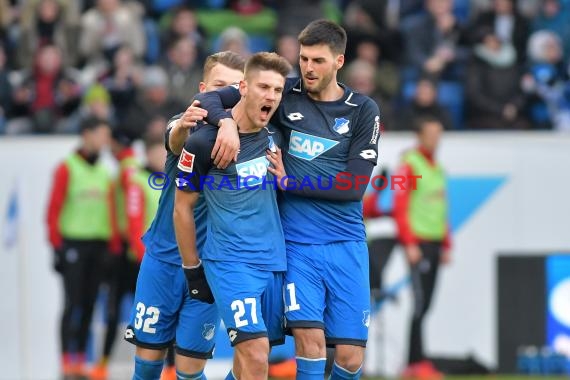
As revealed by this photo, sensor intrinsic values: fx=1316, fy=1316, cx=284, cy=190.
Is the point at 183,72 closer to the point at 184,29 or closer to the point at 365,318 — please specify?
the point at 184,29

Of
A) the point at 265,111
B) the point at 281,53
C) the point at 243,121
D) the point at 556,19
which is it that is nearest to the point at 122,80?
the point at 281,53

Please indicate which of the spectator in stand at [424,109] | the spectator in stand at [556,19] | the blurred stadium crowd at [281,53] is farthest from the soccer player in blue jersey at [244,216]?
the spectator in stand at [556,19]

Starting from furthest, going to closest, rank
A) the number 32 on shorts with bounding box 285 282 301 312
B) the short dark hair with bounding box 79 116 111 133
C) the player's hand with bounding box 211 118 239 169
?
the short dark hair with bounding box 79 116 111 133 → the number 32 on shorts with bounding box 285 282 301 312 → the player's hand with bounding box 211 118 239 169

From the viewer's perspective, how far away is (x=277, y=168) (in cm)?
871

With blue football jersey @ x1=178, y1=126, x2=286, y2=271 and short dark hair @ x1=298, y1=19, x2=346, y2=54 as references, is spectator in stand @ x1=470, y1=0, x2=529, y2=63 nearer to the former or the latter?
short dark hair @ x1=298, y1=19, x2=346, y2=54

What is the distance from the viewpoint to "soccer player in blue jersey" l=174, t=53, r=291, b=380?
27.5ft

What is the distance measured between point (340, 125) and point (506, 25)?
8.35m

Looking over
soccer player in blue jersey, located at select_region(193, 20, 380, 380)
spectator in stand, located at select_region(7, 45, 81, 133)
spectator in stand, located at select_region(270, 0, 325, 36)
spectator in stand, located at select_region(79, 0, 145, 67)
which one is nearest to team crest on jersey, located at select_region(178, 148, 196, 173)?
soccer player in blue jersey, located at select_region(193, 20, 380, 380)

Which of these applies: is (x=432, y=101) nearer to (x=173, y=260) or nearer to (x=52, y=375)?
(x=52, y=375)

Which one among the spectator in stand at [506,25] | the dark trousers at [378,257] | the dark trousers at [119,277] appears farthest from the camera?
the spectator in stand at [506,25]

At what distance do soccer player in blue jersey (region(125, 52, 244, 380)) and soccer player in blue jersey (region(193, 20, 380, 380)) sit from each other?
54 centimetres

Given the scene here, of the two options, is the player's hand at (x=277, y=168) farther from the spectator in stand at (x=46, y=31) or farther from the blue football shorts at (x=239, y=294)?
the spectator in stand at (x=46, y=31)

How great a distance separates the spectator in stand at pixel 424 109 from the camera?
15.0 metres

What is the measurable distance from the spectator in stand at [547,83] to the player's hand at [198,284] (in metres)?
7.56
